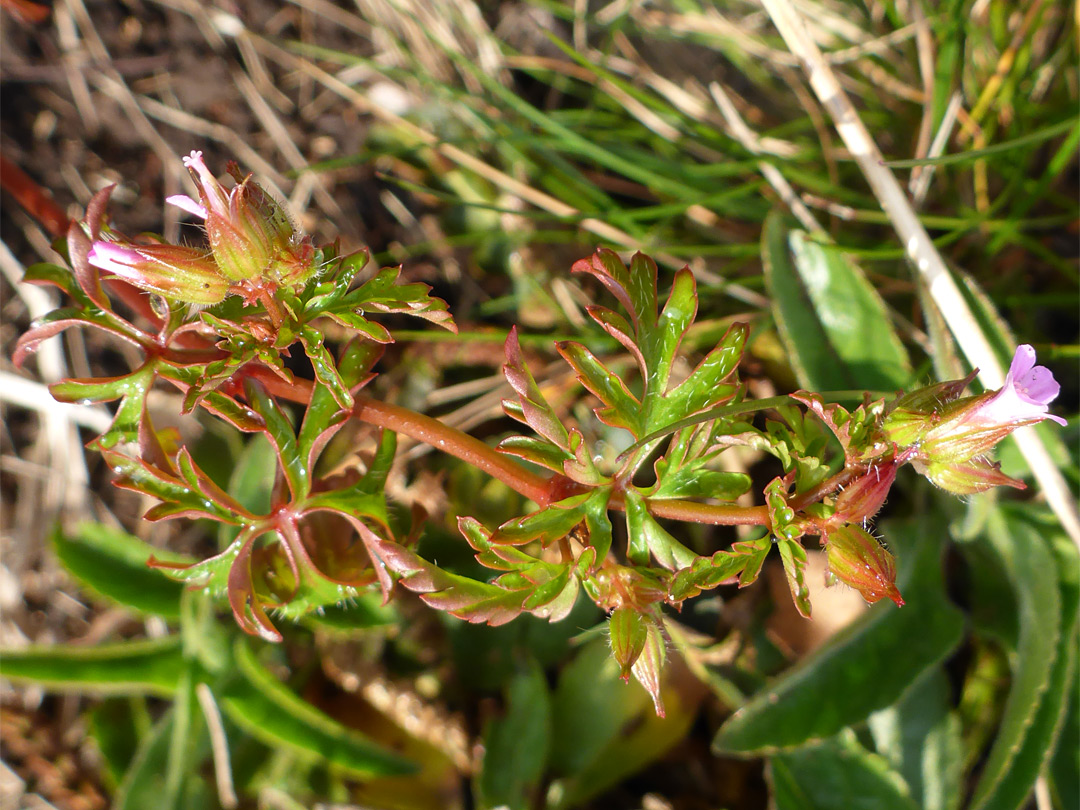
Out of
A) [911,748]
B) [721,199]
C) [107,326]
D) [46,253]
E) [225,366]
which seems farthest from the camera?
[46,253]

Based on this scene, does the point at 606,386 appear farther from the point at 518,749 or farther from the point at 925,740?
the point at 925,740

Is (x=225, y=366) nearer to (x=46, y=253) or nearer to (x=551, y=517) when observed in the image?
(x=551, y=517)

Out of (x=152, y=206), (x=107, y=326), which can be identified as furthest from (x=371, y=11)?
(x=107, y=326)

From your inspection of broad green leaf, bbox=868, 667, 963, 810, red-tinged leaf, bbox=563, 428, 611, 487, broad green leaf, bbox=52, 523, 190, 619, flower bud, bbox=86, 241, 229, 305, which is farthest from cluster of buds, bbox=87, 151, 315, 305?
broad green leaf, bbox=868, 667, 963, 810

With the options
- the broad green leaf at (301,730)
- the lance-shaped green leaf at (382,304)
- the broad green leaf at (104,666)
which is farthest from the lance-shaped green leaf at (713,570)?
the broad green leaf at (104,666)

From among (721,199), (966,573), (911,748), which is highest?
(721,199)
